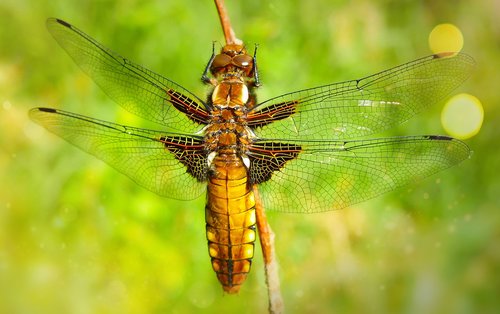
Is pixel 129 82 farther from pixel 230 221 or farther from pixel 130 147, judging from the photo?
pixel 230 221

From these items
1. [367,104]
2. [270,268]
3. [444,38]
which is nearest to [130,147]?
[270,268]

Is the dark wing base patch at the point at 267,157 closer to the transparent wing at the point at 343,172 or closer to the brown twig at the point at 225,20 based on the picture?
the transparent wing at the point at 343,172

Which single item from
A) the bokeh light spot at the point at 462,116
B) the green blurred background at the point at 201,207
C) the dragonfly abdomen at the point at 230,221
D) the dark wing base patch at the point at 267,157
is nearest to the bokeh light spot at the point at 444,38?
the green blurred background at the point at 201,207

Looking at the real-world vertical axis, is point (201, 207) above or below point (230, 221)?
above

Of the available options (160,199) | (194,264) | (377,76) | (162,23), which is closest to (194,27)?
(162,23)

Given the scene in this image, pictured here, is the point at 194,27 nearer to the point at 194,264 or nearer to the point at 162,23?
the point at 162,23

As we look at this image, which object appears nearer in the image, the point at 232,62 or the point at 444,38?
the point at 232,62

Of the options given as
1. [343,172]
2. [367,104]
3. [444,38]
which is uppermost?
[444,38]
